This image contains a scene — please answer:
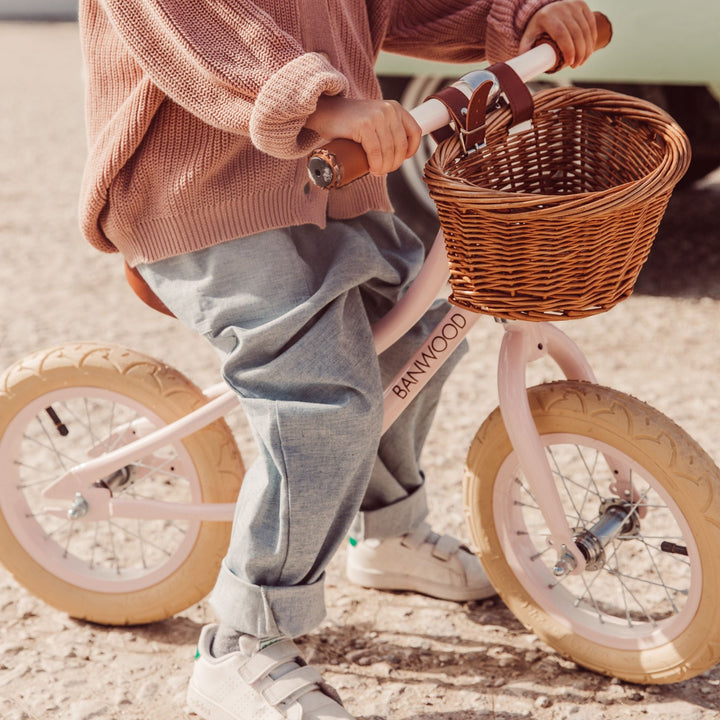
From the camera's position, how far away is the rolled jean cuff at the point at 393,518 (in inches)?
99.8

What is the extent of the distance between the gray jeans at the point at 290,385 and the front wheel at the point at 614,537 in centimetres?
40

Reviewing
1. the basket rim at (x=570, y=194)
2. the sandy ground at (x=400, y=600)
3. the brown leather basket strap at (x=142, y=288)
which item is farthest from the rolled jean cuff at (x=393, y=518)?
the basket rim at (x=570, y=194)

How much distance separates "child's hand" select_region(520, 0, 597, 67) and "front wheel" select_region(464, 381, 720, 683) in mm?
654

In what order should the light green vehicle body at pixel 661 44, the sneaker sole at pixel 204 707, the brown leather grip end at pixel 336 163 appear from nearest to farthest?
the brown leather grip end at pixel 336 163 → the sneaker sole at pixel 204 707 → the light green vehicle body at pixel 661 44

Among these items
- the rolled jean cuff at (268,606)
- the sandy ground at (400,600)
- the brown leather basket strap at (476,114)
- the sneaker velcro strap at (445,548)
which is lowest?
the sandy ground at (400,600)

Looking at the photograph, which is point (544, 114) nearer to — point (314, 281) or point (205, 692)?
point (314, 281)

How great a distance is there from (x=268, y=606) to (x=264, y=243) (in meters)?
0.70

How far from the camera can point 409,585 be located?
2.64 meters

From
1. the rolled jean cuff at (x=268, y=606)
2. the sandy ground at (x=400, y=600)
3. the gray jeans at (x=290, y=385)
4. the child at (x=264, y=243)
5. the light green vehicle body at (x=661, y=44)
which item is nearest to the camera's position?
the child at (x=264, y=243)

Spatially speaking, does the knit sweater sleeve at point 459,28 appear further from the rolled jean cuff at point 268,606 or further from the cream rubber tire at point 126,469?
the rolled jean cuff at point 268,606

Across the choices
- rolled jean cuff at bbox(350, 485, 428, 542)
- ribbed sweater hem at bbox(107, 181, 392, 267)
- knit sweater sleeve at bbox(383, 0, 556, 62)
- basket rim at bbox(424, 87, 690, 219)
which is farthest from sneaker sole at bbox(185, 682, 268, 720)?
knit sweater sleeve at bbox(383, 0, 556, 62)

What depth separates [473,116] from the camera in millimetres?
1771

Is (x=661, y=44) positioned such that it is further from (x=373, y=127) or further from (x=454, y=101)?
(x=373, y=127)

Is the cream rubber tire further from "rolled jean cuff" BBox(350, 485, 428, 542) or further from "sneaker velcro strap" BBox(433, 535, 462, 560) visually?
"sneaker velcro strap" BBox(433, 535, 462, 560)
